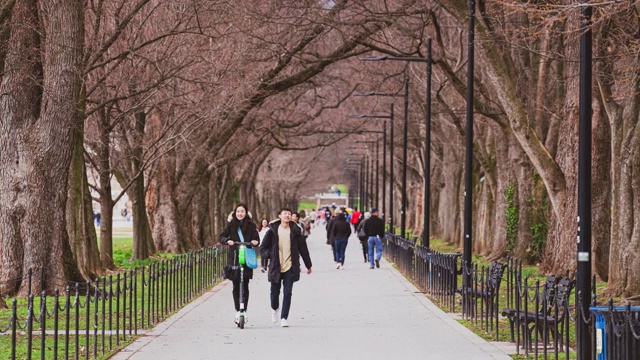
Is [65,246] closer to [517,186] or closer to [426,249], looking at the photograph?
[426,249]

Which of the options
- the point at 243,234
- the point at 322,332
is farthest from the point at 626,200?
the point at 243,234

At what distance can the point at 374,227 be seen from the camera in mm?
37438

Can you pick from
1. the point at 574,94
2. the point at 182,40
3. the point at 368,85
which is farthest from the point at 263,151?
the point at 574,94

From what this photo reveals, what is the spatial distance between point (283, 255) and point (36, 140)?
5748 mm

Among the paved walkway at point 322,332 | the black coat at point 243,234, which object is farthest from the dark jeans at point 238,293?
the paved walkway at point 322,332

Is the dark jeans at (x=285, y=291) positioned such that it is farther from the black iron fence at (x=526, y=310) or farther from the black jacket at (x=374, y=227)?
the black jacket at (x=374, y=227)

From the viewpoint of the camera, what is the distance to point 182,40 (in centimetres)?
2953

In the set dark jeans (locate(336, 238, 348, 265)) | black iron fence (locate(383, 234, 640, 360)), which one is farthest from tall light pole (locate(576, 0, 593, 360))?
dark jeans (locate(336, 238, 348, 265))

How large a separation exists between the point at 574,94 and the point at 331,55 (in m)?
10.8

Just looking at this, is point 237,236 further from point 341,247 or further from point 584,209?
point 341,247

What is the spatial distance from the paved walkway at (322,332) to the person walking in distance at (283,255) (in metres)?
0.47

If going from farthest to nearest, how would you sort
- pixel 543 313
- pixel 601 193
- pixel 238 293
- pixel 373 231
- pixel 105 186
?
pixel 373 231, pixel 105 186, pixel 601 193, pixel 238 293, pixel 543 313

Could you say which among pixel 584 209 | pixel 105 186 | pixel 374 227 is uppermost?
pixel 105 186

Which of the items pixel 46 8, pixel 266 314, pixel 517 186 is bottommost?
pixel 266 314
